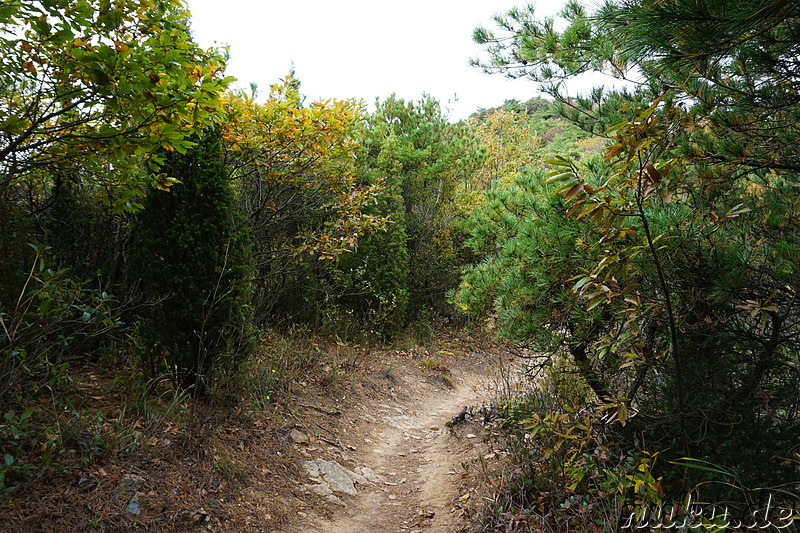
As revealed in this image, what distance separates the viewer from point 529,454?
4043 mm

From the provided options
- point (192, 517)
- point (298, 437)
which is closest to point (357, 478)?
point (298, 437)

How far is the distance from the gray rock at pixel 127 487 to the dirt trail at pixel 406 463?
1.25m

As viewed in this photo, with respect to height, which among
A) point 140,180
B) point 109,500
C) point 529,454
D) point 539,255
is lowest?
point 529,454

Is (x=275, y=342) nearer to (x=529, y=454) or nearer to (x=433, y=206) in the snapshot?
(x=529, y=454)

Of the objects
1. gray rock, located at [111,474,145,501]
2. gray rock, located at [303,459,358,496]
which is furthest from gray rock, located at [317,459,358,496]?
gray rock, located at [111,474,145,501]

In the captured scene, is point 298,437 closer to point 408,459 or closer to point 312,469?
point 312,469

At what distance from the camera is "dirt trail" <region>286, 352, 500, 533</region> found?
4020 millimetres

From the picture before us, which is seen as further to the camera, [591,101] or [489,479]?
[489,479]

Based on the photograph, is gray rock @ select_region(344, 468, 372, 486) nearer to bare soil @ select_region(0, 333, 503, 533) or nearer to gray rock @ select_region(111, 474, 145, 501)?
bare soil @ select_region(0, 333, 503, 533)

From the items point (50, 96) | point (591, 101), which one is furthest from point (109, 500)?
point (591, 101)

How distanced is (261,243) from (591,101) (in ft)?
17.5

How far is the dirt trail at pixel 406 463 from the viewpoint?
402 cm

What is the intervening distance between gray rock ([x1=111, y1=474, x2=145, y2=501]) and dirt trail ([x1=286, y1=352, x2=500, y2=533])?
1245 mm

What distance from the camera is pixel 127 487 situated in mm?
3117
